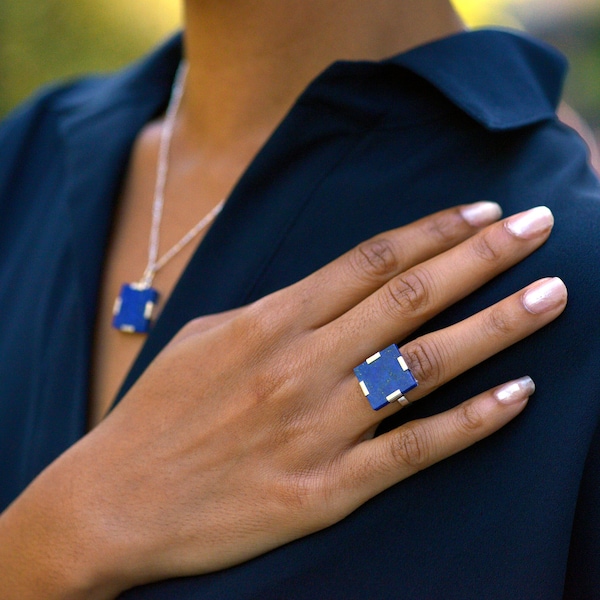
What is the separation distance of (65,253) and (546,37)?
8553mm

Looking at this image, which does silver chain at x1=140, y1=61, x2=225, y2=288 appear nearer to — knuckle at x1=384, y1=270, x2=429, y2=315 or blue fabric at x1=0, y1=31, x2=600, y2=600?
blue fabric at x1=0, y1=31, x2=600, y2=600

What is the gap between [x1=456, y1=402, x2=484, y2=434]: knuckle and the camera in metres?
0.88

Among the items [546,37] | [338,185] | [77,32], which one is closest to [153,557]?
[338,185]

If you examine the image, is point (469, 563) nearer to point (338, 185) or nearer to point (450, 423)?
point (450, 423)

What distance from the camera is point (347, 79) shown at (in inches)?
45.3

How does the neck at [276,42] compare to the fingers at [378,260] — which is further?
the neck at [276,42]

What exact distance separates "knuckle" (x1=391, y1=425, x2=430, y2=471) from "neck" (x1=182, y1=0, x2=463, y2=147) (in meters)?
0.63

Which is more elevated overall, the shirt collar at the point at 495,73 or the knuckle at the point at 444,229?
the shirt collar at the point at 495,73

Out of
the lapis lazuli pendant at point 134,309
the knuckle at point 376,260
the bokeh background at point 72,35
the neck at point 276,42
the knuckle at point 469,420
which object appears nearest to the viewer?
the knuckle at point 469,420

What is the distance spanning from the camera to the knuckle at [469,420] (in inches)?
34.8

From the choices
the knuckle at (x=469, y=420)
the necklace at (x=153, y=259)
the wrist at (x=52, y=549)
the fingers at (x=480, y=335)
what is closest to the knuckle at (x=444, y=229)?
the fingers at (x=480, y=335)

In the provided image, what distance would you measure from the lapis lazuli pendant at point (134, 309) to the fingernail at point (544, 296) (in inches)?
26.9

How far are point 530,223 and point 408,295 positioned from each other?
0.18m

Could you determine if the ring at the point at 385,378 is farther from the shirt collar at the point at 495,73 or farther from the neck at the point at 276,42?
the neck at the point at 276,42
